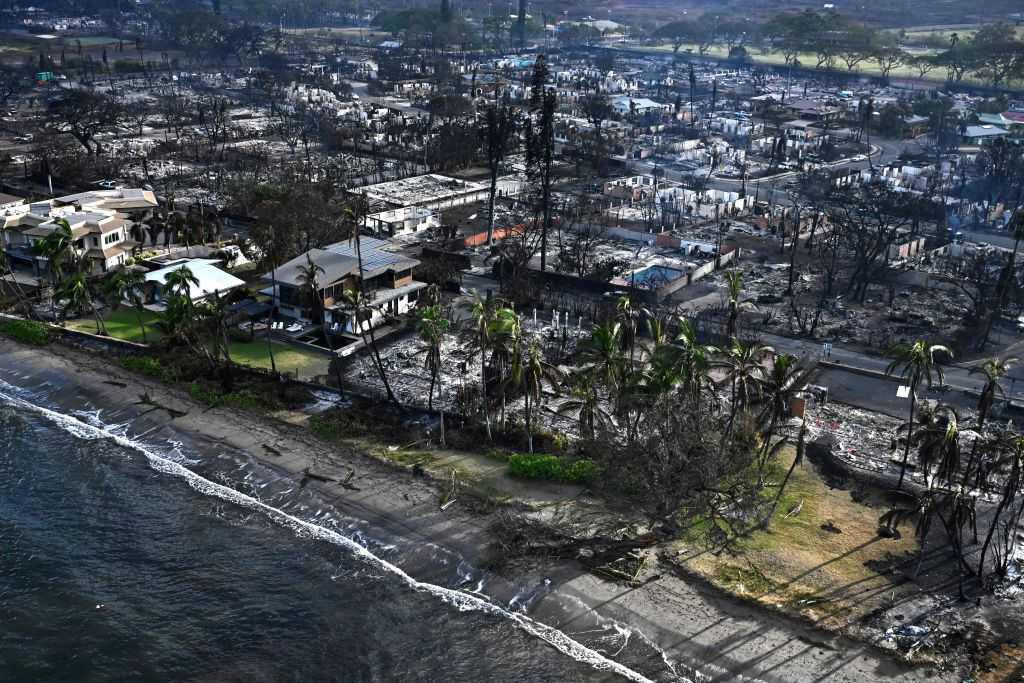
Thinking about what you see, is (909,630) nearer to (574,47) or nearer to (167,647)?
(167,647)

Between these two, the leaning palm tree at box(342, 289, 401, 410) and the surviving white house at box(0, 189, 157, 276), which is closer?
the leaning palm tree at box(342, 289, 401, 410)

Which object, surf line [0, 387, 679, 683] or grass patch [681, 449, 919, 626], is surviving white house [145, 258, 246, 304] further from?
grass patch [681, 449, 919, 626]

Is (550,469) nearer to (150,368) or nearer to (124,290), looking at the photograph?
(150,368)

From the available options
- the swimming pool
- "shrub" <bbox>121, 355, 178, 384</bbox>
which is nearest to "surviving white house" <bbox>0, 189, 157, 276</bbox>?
"shrub" <bbox>121, 355, 178, 384</bbox>

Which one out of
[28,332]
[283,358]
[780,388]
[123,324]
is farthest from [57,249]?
[780,388]

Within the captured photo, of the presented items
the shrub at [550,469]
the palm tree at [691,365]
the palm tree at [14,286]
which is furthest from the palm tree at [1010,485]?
the palm tree at [14,286]

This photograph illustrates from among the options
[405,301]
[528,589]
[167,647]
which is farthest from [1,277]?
[528,589]
